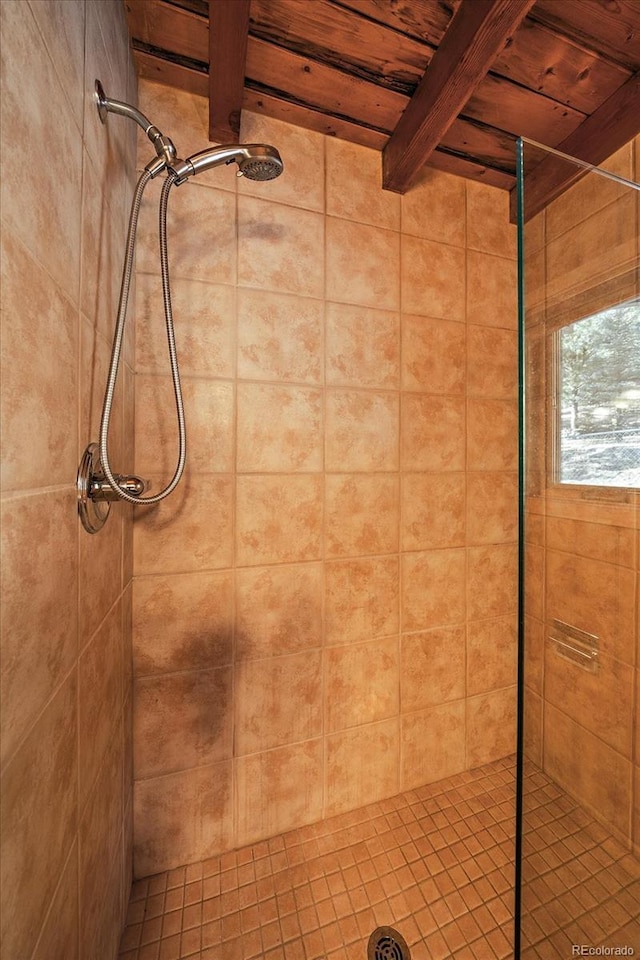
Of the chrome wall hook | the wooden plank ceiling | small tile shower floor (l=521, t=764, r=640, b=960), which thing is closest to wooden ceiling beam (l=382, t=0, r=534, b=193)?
the wooden plank ceiling

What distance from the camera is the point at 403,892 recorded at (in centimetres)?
88

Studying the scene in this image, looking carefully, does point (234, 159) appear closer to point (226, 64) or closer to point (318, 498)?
point (226, 64)

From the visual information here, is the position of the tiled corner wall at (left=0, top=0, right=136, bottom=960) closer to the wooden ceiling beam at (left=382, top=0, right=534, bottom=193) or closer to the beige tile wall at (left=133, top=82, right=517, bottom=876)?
the beige tile wall at (left=133, top=82, right=517, bottom=876)

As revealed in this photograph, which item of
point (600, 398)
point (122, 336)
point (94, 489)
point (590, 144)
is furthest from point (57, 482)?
point (590, 144)

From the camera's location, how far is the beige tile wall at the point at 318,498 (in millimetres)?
924

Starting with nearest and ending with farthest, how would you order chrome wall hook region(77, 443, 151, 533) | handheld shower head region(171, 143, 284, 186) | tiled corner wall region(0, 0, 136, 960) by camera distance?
1. tiled corner wall region(0, 0, 136, 960)
2. chrome wall hook region(77, 443, 151, 533)
3. handheld shower head region(171, 143, 284, 186)

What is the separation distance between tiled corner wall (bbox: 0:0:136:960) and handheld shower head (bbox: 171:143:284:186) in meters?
0.14

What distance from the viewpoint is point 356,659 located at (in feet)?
3.60

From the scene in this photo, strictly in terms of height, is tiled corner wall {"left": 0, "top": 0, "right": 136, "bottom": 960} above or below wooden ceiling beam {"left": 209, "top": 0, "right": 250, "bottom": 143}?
below

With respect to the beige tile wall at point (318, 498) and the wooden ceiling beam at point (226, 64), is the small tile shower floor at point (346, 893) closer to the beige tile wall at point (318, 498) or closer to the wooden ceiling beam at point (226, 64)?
the beige tile wall at point (318, 498)

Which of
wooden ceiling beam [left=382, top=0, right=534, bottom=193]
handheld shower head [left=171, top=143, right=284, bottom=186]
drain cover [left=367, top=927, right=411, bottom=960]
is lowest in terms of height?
drain cover [left=367, top=927, right=411, bottom=960]

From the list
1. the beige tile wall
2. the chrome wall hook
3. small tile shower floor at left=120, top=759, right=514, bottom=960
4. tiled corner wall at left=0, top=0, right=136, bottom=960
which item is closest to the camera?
tiled corner wall at left=0, top=0, right=136, bottom=960

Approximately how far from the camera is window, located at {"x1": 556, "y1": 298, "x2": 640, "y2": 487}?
771 millimetres

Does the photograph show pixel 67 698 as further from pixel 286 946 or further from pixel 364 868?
pixel 364 868
